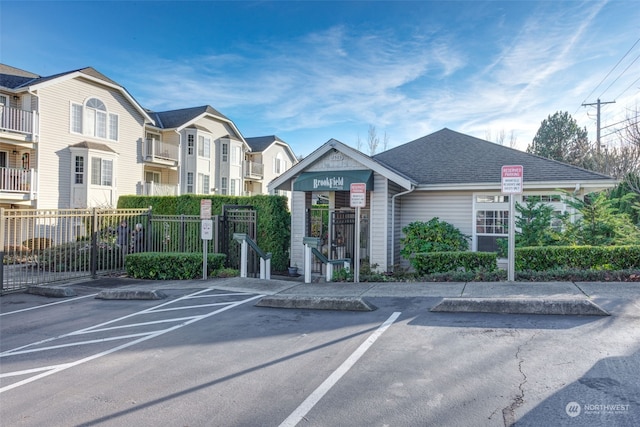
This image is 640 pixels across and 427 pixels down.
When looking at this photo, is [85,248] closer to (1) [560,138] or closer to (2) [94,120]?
(2) [94,120]

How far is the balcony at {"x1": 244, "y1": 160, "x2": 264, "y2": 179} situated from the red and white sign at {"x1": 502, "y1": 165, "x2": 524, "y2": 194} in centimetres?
3102

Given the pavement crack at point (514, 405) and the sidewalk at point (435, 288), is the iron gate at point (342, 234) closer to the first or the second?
the sidewalk at point (435, 288)

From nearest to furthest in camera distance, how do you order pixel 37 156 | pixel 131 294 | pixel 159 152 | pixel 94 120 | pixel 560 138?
pixel 131 294 → pixel 37 156 → pixel 94 120 → pixel 159 152 → pixel 560 138

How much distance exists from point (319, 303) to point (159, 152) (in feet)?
→ 80.8

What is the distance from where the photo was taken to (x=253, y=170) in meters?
39.0

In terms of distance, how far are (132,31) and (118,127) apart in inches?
333

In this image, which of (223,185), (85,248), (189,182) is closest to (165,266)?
(85,248)

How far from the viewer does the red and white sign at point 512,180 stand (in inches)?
338

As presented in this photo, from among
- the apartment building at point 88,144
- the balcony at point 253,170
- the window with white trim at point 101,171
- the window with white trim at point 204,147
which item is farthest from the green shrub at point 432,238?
the balcony at point 253,170

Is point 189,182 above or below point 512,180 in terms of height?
above

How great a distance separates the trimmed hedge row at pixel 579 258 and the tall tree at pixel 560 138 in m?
31.8

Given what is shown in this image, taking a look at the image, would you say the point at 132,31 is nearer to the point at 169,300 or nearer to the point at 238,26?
the point at 238,26

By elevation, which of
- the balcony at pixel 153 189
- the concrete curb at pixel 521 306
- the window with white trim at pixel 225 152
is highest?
the window with white trim at pixel 225 152

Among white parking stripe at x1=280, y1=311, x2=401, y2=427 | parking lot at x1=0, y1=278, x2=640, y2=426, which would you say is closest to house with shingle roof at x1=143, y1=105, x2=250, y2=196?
parking lot at x1=0, y1=278, x2=640, y2=426
